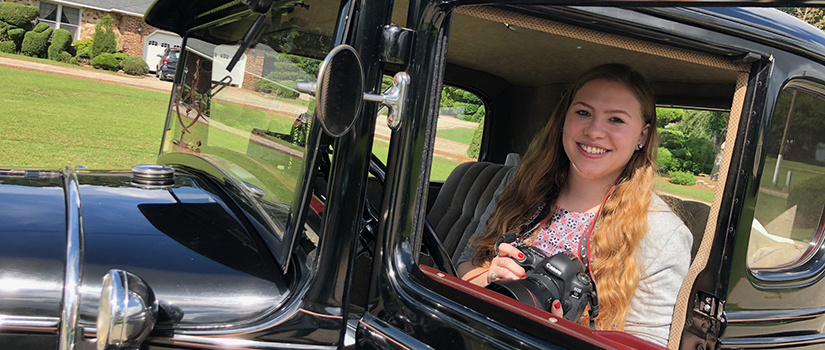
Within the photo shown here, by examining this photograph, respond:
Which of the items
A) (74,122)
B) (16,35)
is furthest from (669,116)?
(16,35)

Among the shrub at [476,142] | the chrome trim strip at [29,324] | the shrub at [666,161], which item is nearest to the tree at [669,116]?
the shrub at [666,161]

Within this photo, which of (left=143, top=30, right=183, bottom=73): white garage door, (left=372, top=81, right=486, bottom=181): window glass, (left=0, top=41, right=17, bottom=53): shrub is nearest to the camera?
(left=372, top=81, right=486, bottom=181): window glass

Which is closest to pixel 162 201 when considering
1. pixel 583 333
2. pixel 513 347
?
pixel 513 347

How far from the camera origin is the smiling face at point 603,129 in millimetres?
1918

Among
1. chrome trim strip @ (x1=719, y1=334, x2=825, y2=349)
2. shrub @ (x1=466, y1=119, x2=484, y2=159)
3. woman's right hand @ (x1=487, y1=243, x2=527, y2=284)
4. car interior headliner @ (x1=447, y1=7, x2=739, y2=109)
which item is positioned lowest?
chrome trim strip @ (x1=719, y1=334, x2=825, y2=349)

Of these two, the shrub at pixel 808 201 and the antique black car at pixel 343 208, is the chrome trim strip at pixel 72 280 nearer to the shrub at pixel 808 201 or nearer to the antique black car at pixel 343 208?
the antique black car at pixel 343 208

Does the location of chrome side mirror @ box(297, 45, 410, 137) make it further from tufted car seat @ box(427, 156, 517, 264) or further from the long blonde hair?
tufted car seat @ box(427, 156, 517, 264)

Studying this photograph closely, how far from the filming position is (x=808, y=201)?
2152 millimetres

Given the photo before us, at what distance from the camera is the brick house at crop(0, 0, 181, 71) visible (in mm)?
27406

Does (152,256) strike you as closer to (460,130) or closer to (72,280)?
(72,280)

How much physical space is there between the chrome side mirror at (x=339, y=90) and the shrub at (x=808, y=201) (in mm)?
1633

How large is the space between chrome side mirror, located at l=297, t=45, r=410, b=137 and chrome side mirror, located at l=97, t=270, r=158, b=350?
1.42 ft

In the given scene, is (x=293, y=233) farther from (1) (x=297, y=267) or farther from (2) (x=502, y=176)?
(2) (x=502, y=176)

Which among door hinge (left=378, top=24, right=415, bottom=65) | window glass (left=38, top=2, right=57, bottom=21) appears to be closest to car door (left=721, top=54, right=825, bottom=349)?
door hinge (left=378, top=24, right=415, bottom=65)
